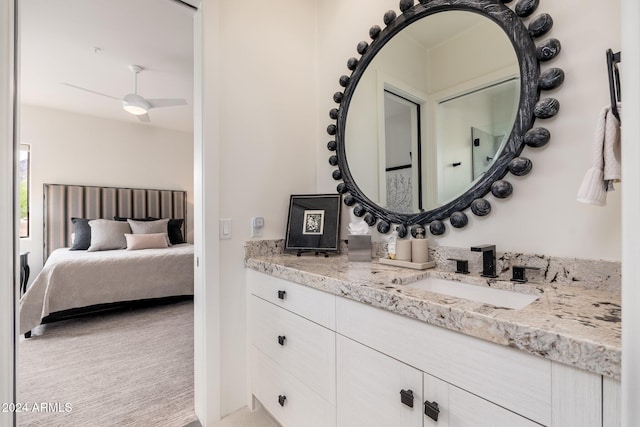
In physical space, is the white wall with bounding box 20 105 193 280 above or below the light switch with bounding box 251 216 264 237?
above

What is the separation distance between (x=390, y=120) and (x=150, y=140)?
5.18 metres

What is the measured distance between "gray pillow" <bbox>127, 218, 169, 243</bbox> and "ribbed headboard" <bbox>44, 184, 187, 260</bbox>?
0.50 metres

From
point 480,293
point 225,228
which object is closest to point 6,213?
point 225,228

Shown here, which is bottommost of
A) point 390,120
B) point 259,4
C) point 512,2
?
point 390,120

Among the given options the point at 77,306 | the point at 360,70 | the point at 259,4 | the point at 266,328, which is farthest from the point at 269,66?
the point at 77,306

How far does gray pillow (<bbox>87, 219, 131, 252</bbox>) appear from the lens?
426 centimetres

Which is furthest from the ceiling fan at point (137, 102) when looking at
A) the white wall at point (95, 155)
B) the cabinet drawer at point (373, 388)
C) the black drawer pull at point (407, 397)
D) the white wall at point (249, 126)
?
the black drawer pull at point (407, 397)

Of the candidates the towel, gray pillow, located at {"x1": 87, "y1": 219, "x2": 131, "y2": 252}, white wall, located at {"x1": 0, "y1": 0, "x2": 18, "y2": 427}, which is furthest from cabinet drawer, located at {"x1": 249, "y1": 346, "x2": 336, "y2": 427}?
gray pillow, located at {"x1": 87, "y1": 219, "x2": 131, "y2": 252}

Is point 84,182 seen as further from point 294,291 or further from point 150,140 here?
point 294,291

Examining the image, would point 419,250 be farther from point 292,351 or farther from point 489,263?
point 292,351

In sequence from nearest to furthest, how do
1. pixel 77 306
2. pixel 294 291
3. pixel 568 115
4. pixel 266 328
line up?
1. pixel 568 115
2. pixel 294 291
3. pixel 266 328
4. pixel 77 306

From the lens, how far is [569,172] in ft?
3.65

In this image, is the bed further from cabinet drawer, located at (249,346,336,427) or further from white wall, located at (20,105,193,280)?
cabinet drawer, located at (249,346,336,427)

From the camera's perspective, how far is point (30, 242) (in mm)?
4395
